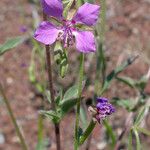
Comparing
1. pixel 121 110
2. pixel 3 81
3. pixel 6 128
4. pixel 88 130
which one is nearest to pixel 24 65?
pixel 3 81

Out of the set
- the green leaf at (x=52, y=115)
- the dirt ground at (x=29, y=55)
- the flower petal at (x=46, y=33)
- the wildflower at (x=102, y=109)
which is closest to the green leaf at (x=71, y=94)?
the green leaf at (x=52, y=115)

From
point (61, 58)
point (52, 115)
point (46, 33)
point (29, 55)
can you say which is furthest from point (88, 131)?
point (29, 55)

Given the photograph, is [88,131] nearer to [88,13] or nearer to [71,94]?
[71,94]

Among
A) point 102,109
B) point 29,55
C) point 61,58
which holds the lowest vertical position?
point 29,55

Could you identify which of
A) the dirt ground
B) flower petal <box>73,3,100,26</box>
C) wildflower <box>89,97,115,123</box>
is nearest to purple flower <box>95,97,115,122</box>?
wildflower <box>89,97,115,123</box>

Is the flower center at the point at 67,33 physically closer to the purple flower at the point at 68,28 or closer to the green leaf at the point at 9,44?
the purple flower at the point at 68,28

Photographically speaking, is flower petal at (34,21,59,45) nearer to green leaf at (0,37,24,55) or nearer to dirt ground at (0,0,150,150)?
green leaf at (0,37,24,55)

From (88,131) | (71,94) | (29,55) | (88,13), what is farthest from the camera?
(29,55)
